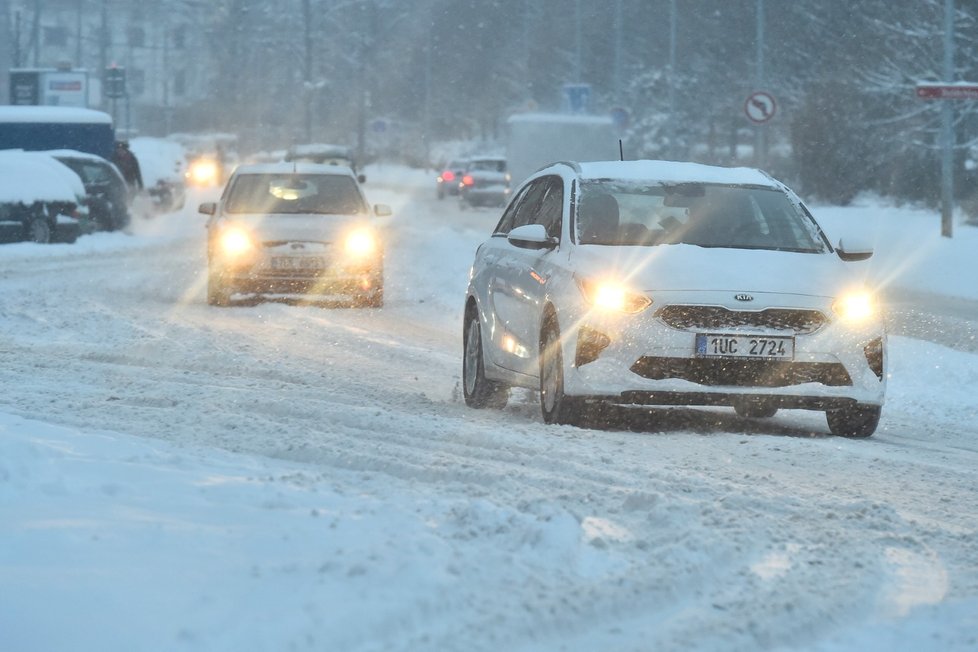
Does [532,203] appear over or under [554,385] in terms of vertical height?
over

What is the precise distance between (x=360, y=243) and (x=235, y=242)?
129 centimetres

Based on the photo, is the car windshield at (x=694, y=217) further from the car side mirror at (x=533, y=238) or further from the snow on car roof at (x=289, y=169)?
the snow on car roof at (x=289, y=169)

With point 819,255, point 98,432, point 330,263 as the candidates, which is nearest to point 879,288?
point 330,263

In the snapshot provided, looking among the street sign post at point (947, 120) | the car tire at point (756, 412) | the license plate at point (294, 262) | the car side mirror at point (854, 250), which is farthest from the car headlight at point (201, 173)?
the car side mirror at point (854, 250)

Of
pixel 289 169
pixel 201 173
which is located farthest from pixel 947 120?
pixel 201 173

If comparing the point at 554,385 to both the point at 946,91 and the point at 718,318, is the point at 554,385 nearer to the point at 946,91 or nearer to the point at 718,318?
the point at 718,318

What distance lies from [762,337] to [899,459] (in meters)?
0.93

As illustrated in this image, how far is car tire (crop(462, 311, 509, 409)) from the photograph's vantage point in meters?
10.4

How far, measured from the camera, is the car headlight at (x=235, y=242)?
58.4 ft

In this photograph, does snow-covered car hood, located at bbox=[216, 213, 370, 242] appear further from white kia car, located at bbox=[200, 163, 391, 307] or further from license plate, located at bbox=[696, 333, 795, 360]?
license plate, located at bbox=[696, 333, 795, 360]

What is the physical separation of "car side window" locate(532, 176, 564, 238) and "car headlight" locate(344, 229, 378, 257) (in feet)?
25.5

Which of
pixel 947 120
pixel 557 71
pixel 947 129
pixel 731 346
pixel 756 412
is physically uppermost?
pixel 557 71

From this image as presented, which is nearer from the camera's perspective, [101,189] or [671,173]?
[671,173]

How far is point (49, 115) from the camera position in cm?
4062
